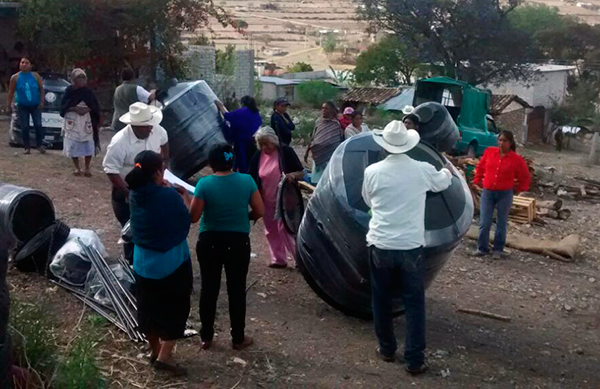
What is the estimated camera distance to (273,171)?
7.14 metres

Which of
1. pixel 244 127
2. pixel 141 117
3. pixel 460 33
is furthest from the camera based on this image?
pixel 460 33

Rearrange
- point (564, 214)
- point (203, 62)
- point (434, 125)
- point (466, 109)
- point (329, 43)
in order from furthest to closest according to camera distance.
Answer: point (329, 43) < point (203, 62) < point (466, 109) < point (564, 214) < point (434, 125)

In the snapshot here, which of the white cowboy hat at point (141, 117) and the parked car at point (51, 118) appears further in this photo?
the parked car at point (51, 118)

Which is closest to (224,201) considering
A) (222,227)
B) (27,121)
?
(222,227)

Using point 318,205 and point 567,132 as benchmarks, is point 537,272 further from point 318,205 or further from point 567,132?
point 567,132

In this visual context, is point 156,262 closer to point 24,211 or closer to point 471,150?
point 24,211

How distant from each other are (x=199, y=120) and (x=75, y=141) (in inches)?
61.8

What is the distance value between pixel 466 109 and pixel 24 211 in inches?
548

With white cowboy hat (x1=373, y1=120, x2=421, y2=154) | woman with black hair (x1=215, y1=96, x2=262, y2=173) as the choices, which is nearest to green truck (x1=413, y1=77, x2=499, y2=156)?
woman with black hair (x1=215, y1=96, x2=262, y2=173)

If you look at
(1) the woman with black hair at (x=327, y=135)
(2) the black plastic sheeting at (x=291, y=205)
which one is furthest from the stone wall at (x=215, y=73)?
(2) the black plastic sheeting at (x=291, y=205)

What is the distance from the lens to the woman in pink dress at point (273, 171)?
23.3 feet

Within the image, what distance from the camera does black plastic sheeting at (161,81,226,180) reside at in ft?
33.6

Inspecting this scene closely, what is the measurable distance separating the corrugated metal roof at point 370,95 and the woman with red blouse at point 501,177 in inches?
907

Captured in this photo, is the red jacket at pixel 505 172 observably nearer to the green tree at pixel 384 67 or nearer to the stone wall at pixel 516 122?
the stone wall at pixel 516 122
